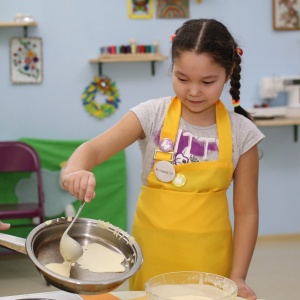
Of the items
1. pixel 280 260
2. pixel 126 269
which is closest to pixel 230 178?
pixel 126 269

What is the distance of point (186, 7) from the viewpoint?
3.68 m

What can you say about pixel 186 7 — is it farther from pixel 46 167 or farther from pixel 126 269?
pixel 126 269

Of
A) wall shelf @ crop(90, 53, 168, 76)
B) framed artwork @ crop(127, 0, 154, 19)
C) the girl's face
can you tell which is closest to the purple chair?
wall shelf @ crop(90, 53, 168, 76)

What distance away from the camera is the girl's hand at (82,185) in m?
1.07

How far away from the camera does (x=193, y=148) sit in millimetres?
1475

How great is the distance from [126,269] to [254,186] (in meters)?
0.58

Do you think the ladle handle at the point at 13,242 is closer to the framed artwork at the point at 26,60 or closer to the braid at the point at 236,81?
the braid at the point at 236,81

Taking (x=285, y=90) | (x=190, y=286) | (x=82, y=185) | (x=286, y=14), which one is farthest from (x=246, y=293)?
(x=286, y=14)

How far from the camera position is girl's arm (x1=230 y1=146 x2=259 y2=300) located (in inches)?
56.1

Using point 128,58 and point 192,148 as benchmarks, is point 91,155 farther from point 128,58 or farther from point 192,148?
point 128,58

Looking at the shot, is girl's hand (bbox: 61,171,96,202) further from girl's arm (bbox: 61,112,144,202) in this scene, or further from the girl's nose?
the girl's nose

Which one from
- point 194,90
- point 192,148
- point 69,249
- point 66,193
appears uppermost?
point 194,90

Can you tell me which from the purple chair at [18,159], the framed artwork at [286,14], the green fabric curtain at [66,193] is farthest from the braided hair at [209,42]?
the framed artwork at [286,14]

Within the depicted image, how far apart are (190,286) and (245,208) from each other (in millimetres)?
408
